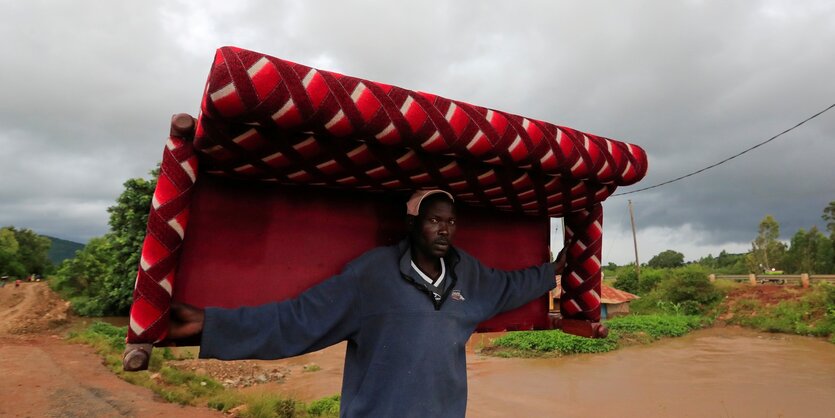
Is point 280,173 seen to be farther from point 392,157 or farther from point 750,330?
point 750,330

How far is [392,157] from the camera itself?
147 cm

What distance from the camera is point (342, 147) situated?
54.2 inches

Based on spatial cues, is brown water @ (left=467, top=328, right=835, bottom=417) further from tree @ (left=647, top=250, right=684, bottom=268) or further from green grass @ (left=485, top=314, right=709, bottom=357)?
tree @ (left=647, top=250, right=684, bottom=268)

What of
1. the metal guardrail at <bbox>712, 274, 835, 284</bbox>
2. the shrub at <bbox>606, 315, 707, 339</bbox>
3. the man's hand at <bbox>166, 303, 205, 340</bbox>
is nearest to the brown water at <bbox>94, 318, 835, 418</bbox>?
the shrub at <bbox>606, 315, 707, 339</bbox>

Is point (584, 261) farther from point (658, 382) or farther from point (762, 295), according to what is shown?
point (762, 295)

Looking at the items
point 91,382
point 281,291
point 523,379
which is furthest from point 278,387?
Result: point 281,291

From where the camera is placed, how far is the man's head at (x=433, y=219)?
173 cm

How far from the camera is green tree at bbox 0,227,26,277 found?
1547 inches

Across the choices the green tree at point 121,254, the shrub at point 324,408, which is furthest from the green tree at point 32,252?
the shrub at point 324,408

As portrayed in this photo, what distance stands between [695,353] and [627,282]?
13.5m

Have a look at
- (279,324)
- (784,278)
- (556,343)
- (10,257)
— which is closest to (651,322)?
(556,343)

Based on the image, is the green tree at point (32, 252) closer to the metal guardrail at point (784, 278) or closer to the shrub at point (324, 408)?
the shrub at point (324, 408)

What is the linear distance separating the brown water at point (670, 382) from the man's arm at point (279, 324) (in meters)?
11.5

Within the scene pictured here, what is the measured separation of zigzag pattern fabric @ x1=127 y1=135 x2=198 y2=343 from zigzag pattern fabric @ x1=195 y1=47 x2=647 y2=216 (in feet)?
0.27
